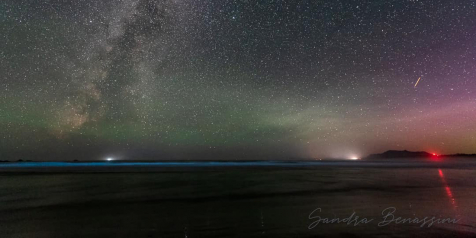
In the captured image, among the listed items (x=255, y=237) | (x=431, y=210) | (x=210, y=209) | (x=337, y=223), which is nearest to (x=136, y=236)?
(x=255, y=237)

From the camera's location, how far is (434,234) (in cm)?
776

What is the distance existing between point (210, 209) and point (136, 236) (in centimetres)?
433

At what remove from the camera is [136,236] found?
801 centimetres

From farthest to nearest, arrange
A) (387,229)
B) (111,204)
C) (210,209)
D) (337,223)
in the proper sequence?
(111,204) < (210,209) < (337,223) < (387,229)

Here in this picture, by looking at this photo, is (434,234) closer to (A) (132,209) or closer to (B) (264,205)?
(B) (264,205)

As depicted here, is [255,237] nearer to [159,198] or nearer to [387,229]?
[387,229]

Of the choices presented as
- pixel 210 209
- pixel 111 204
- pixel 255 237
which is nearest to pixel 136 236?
pixel 255 237

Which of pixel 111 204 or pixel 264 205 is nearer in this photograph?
pixel 264 205

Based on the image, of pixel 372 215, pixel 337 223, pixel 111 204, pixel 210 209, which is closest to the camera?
pixel 337 223

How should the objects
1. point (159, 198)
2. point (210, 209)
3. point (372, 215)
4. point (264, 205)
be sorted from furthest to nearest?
point (159, 198)
point (264, 205)
point (210, 209)
point (372, 215)

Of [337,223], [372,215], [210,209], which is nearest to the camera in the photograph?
[337,223]

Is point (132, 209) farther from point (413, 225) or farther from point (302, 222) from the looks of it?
point (413, 225)

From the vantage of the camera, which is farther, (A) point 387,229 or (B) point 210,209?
(B) point 210,209

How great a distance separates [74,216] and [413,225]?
434 inches
